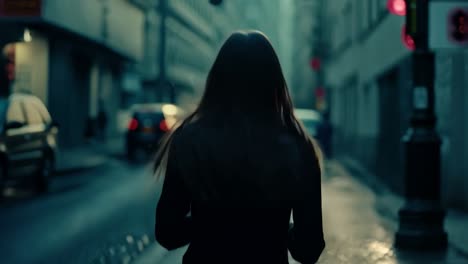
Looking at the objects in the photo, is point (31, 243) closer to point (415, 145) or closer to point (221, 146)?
point (415, 145)

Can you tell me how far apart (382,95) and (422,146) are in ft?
40.0

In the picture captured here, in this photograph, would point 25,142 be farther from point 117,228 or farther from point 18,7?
point 117,228

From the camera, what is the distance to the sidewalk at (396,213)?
9398mm

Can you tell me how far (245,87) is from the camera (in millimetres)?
2586

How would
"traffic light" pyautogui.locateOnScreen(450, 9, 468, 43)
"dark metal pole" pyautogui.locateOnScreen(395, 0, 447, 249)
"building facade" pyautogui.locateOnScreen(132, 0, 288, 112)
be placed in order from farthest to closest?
"building facade" pyautogui.locateOnScreen(132, 0, 288, 112) < "traffic light" pyautogui.locateOnScreen(450, 9, 468, 43) < "dark metal pole" pyautogui.locateOnScreen(395, 0, 447, 249)

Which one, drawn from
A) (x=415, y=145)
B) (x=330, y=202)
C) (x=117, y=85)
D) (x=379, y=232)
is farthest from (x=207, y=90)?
(x=117, y=85)

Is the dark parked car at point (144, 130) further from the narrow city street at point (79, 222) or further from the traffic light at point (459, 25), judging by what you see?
the traffic light at point (459, 25)

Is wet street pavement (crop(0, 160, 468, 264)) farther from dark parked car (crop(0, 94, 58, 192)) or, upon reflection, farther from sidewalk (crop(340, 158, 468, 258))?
dark parked car (crop(0, 94, 58, 192))

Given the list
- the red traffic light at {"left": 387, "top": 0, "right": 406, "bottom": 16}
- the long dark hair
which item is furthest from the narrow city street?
the red traffic light at {"left": 387, "top": 0, "right": 406, "bottom": 16}

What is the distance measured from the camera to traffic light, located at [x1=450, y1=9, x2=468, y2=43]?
10359mm

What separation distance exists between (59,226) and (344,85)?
84.1ft

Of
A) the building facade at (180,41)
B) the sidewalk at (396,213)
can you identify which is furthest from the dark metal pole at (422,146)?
the building facade at (180,41)

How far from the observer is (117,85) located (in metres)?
39.9

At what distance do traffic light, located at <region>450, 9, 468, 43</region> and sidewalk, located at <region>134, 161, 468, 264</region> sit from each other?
2529mm
